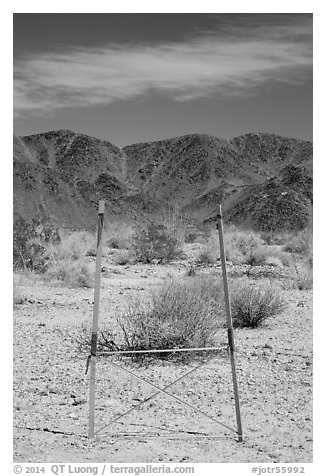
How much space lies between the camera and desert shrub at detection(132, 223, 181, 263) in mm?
22766

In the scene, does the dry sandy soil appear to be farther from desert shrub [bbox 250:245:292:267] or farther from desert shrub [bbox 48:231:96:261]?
desert shrub [bbox 250:245:292:267]

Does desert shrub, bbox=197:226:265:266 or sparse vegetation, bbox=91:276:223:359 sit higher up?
desert shrub, bbox=197:226:265:266

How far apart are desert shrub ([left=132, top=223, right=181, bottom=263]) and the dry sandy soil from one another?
11.5 meters

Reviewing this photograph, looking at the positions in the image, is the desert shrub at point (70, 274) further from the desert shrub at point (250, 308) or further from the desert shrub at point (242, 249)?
the desert shrub at point (242, 249)

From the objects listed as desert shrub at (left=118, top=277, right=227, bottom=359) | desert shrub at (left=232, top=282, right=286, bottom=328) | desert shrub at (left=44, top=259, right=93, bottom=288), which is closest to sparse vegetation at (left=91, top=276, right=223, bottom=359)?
desert shrub at (left=118, top=277, right=227, bottom=359)

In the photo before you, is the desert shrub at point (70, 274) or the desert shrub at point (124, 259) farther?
the desert shrub at point (124, 259)

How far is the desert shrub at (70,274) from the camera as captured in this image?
1659 cm

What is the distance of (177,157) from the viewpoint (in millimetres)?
96125

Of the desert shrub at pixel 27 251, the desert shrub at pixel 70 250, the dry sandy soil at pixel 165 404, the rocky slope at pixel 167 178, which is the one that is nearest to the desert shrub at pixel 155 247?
the desert shrub at pixel 70 250

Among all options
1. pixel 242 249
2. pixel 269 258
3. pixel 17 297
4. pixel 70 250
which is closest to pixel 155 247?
pixel 70 250

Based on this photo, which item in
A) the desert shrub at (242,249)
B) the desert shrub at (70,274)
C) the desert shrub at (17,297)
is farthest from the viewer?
the desert shrub at (242,249)

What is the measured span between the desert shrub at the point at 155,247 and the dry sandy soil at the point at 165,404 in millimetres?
11467

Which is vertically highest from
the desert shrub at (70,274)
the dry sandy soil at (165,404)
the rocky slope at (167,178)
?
the rocky slope at (167,178)

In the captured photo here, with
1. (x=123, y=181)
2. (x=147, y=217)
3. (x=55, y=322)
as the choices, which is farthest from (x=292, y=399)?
(x=123, y=181)
